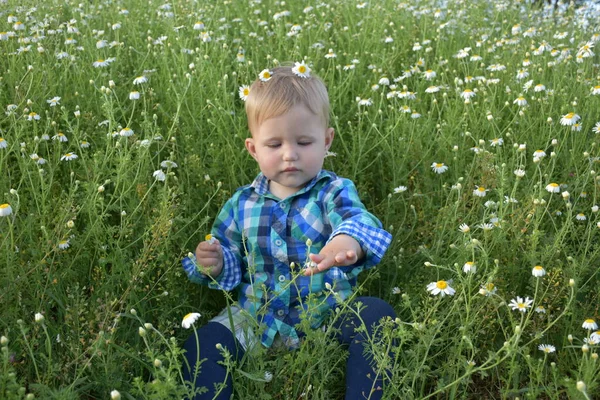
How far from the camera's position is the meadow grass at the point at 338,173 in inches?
96.6

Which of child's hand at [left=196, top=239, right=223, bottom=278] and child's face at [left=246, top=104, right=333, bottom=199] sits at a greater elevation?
child's face at [left=246, top=104, right=333, bottom=199]

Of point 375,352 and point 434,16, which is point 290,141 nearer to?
point 375,352

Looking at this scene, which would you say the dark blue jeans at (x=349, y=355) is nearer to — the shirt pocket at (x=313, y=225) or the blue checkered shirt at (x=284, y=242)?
the blue checkered shirt at (x=284, y=242)

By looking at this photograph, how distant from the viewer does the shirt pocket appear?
286 centimetres

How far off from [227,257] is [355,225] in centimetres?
56

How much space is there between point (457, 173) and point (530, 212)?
78cm

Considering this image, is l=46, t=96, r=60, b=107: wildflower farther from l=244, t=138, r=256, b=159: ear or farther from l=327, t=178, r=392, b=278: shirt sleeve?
l=327, t=178, r=392, b=278: shirt sleeve

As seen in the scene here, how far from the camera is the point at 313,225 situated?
2.87m

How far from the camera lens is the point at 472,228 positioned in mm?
3227

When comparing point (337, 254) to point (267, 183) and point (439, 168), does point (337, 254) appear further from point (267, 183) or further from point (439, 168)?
point (439, 168)

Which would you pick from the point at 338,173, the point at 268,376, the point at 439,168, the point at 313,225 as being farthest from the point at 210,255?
the point at 439,168

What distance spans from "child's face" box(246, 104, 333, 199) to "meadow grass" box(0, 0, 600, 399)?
404mm

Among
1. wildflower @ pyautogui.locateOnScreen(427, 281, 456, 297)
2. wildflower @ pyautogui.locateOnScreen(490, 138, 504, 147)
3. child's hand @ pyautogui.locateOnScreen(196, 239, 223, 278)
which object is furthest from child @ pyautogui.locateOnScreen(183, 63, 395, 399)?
wildflower @ pyautogui.locateOnScreen(490, 138, 504, 147)

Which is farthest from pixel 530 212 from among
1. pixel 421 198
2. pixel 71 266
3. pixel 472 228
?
pixel 71 266
